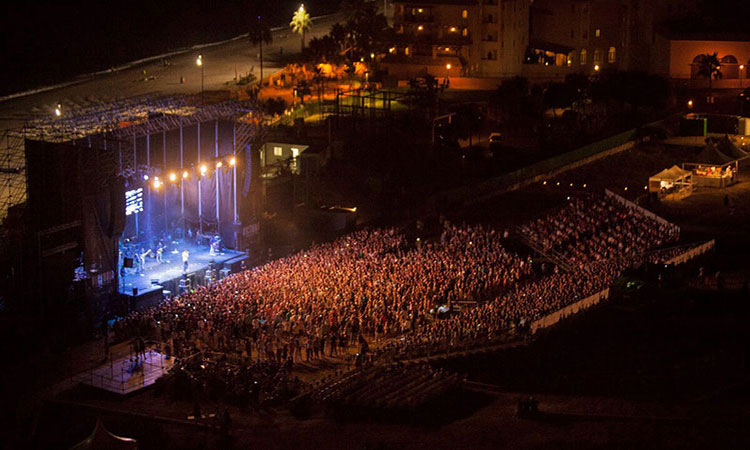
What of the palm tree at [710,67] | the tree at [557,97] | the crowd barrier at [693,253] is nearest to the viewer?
the crowd barrier at [693,253]

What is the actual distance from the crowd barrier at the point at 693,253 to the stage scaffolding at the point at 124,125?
1832 cm

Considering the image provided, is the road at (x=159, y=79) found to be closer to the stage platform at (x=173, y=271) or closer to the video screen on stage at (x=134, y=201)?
the video screen on stage at (x=134, y=201)

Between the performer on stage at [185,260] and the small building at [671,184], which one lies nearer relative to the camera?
the performer on stage at [185,260]

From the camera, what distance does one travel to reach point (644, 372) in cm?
2636

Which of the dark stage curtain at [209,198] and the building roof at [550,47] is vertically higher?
the building roof at [550,47]

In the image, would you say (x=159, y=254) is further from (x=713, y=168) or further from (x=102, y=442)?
(x=713, y=168)

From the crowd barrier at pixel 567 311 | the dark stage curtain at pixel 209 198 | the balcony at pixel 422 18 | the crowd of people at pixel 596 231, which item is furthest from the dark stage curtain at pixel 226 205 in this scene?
the balcony at pixel 422 18

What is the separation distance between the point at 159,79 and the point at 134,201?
1447 inches

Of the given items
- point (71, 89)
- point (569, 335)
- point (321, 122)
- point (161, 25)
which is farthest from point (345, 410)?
point (161, 25)

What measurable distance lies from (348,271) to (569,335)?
778cm

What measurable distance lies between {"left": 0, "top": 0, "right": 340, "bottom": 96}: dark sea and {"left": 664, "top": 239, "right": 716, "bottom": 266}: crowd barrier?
5435 centimetres

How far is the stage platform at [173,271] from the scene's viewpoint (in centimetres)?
3509

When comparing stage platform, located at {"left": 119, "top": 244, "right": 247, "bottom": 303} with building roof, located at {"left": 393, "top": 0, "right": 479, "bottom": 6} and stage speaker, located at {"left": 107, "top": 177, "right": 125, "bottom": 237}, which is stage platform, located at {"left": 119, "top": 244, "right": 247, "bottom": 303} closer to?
stage speaker, located at {"left": 107, "top": 177, "right": 125, "bottom": 237}

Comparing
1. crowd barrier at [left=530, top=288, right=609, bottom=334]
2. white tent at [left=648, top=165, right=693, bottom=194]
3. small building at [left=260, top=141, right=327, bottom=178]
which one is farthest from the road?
crowd barrier at [left=530, top=288, right=609, bottom=334]
